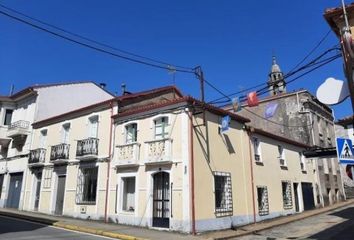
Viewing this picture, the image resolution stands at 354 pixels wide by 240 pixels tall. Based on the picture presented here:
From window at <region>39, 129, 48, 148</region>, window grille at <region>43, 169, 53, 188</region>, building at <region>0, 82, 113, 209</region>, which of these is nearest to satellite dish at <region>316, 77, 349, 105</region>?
window grille at <region>43, 169, 53, 188</region>

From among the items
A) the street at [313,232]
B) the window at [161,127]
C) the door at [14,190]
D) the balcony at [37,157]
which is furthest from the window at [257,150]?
the door at [14,190]

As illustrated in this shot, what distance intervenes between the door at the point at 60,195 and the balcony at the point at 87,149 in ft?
9.57

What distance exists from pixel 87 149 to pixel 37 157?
644 centimetres

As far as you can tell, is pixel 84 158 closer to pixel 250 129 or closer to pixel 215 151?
pixel 215 151

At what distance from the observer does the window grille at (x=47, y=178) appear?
76.1 ft

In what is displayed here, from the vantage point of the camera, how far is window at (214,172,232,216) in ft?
55.4

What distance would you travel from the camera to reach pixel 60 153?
72.7 feet

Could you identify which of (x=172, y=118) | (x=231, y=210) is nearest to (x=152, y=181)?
(x=172, y=118)

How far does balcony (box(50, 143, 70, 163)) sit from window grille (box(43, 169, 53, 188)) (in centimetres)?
121

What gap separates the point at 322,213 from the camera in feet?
76.8

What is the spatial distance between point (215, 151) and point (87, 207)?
8.24 m

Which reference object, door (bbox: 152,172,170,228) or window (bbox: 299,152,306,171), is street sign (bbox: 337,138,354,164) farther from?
window (bbox: 299,152,306,171)

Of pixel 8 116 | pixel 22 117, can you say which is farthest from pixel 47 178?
pixel 8 116

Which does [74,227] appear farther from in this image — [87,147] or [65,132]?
[65,132]
